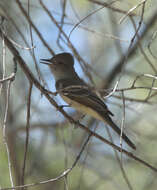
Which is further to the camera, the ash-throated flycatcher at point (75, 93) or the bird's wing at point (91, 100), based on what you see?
the bird's wing at point (91, 100)

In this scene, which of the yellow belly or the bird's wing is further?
the yellow belly

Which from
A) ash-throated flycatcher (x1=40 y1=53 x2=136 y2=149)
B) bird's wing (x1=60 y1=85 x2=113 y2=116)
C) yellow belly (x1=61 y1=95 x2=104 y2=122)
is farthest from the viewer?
yellow belly (x1=61 y1=95 x2=104 y2=122)

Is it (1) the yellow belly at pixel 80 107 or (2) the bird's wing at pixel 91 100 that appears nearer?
(2) the bird's wing at pixel 91 100

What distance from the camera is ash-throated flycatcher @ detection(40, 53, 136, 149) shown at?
181 inches

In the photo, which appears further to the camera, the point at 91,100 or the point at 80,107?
the point at 80,107

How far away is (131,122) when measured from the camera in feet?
20.5

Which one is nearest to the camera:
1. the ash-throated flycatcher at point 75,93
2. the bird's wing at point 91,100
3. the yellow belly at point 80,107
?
the ash-throated flycatcher at point 75,93

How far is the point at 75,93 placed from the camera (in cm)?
475

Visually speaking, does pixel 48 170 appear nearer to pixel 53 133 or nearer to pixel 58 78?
pixel 53 133

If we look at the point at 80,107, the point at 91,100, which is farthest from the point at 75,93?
the point at 80,107

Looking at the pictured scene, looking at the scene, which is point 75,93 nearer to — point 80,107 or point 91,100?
point 91,100

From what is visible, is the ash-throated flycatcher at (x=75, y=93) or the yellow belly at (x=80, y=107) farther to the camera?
the yellow belly at (x=80, y=107)

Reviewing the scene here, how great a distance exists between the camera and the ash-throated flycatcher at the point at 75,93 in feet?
15.0

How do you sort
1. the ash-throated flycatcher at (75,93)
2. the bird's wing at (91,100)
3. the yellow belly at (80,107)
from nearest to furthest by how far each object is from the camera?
the ash-throated flycatcher at (75,93), the bird's wing at (91,100), the yellow belly at (80,107)
